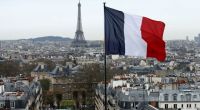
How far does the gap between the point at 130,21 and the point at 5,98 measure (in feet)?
106

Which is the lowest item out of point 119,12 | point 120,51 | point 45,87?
point 45,87

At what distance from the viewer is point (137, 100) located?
157 feet

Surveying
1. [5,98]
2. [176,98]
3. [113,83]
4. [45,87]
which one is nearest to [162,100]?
[176,98]

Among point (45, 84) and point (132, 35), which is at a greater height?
point (132, 35)

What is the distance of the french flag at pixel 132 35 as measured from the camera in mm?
16812

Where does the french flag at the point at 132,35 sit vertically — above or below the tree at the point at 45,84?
above

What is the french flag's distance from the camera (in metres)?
16.8

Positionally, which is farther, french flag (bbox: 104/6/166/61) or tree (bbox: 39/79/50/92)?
tree (bbox: 39/79/50/92)

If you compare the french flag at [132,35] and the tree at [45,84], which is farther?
the tree at [45,84]

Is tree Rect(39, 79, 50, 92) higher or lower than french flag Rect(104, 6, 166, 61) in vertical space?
lower

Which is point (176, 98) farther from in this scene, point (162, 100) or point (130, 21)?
point (130, 21)

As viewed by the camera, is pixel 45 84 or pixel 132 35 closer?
pixel 132 35

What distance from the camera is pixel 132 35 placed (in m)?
17.2

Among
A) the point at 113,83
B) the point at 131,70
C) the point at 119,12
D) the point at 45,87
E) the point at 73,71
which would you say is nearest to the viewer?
the point at 119,12
